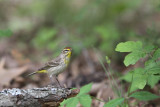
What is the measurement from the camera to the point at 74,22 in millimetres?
11219

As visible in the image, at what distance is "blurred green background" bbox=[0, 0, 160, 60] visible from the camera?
9484mm

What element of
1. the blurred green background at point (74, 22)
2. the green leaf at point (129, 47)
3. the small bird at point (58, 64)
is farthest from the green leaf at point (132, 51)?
the blurred green background at point (74, 22)

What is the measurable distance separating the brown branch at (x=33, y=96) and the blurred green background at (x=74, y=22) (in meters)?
4.41

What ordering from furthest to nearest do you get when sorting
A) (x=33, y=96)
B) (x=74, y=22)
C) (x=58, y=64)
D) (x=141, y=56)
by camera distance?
(x=74, y=22), (x=58, y=64), (x=33, y=96), (x=141, y=56)

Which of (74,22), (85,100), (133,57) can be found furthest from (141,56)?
(74,22)

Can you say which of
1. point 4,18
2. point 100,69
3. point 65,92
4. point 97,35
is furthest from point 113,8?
point 65,92

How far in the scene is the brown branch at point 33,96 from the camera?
3930 millimetres

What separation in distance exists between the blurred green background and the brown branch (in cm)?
441

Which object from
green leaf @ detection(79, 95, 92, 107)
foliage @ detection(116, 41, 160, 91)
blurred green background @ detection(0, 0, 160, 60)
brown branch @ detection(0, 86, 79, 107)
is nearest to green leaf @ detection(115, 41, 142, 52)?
foliage @ detection(116, 41, 160, 91)

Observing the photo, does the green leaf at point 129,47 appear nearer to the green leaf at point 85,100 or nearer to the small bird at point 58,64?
the green leaf at point 85,100

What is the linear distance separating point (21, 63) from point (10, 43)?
11.9 ft

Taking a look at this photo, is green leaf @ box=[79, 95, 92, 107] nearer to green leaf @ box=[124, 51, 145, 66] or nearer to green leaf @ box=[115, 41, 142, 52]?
green leaf @ box=[124, 51, 145, 66]

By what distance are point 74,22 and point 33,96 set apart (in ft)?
24.3

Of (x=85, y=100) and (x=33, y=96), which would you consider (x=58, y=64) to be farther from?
(x=85, y=100)
